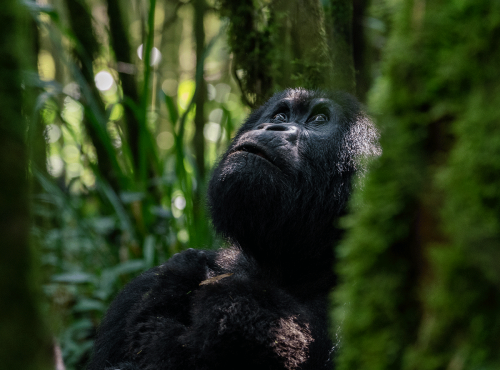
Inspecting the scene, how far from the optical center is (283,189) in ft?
7.47

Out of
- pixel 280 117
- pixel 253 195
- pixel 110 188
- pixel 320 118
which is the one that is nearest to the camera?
pixel 253 195

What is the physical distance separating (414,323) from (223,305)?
3.92 feet

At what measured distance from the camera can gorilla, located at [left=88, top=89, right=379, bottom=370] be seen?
6.27ft

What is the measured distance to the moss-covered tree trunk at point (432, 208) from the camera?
667 mm

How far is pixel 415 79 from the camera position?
78 cm

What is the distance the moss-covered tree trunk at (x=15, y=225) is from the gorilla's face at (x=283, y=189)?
57.7 inches

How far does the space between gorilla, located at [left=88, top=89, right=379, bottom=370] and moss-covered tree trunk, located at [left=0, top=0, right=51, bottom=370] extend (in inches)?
42.5

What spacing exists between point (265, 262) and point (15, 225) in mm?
1750

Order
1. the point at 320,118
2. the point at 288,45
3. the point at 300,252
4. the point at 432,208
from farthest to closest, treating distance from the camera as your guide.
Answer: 1. the point at 288,45
2. the point at 320,118
3. the point at 300,252
4. the point at 432,208

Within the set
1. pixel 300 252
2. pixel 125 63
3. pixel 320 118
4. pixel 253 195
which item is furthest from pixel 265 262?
pixel 125 63

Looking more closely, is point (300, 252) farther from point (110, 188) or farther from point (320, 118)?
point (110, 188)

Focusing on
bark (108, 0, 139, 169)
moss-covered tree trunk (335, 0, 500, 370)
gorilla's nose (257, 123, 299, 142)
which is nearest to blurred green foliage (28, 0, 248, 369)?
bark (108, 0, 139, 169)

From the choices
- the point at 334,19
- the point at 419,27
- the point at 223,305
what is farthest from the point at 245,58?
the point at 419,27

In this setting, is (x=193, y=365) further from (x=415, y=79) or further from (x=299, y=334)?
(x=415, y=79)
